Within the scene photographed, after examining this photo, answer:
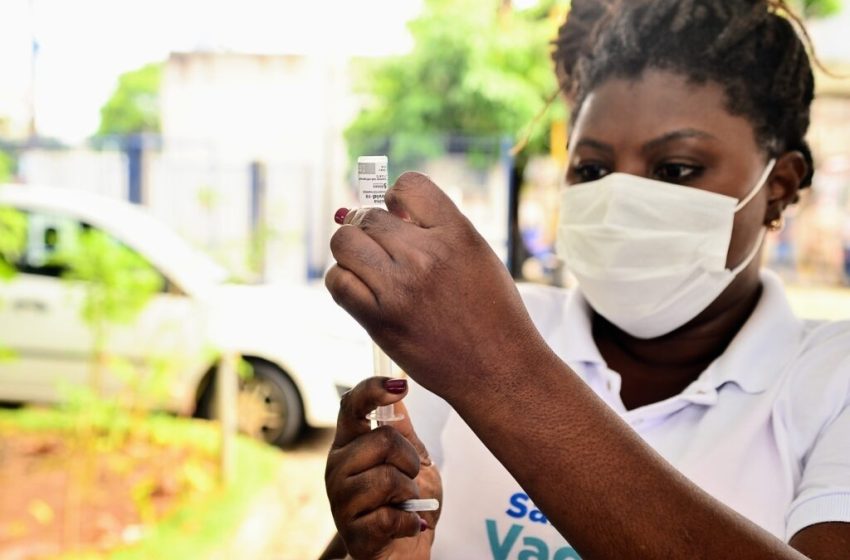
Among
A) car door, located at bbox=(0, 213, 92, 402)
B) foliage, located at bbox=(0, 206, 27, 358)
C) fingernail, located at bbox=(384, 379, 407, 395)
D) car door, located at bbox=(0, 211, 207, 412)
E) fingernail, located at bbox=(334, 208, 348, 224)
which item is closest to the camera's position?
fingernail, located at bbox=(334, 208, 348, 224)

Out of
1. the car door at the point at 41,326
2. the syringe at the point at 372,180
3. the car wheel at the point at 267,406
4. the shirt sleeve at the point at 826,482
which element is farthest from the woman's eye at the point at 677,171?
the car door at the point at 41,326

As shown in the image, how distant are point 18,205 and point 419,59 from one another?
6864 mm

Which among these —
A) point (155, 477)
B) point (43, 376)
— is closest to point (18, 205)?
point (43, 376)

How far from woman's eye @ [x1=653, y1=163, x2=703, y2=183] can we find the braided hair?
0.38 feet

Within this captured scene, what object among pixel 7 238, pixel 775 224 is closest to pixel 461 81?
pixel 7 238

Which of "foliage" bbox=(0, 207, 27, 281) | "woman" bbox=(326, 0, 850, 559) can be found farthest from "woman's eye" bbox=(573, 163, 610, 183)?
"foliage" bbox=(0, 207, 27, 281)

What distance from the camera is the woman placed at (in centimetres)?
83

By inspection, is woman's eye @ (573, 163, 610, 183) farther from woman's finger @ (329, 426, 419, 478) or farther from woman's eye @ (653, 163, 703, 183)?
woman's finger @ (329, 426, 419, 478)

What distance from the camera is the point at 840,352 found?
1.26m

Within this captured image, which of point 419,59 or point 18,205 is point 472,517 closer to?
point 18,205

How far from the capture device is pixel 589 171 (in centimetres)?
153

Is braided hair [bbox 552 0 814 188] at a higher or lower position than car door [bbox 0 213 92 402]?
higher

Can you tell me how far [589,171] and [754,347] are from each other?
15.9 inches

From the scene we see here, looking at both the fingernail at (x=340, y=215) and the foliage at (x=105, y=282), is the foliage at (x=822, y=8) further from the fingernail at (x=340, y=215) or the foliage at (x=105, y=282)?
the fingernail at (x=340, y=215)
